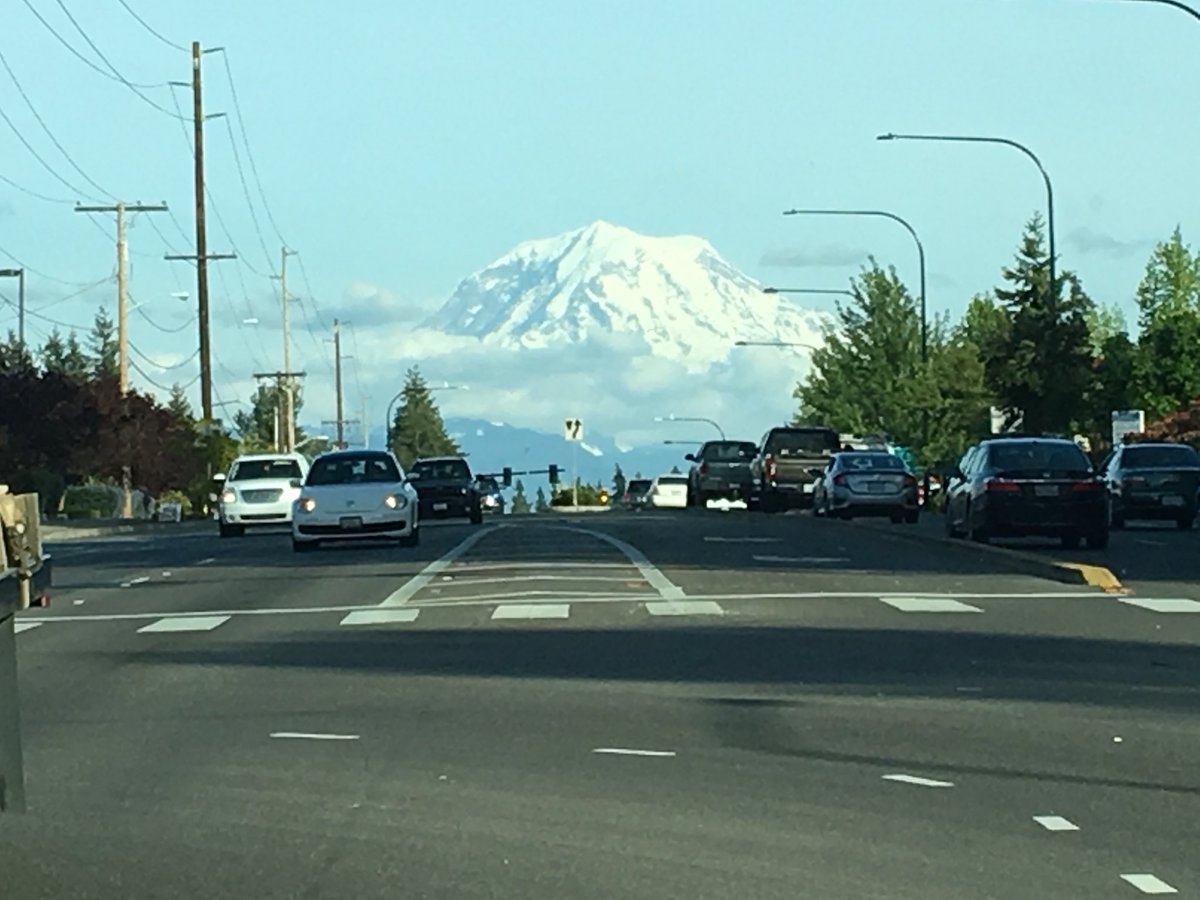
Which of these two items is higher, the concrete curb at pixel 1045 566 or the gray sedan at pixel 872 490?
the gray sedan at pixel 872 490

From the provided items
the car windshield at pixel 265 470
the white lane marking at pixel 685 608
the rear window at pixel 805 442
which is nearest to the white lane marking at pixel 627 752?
the white lane marking at pixel 685 608

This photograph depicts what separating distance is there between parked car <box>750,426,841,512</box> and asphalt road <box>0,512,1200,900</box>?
3385 centimetres

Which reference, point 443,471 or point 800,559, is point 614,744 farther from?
point 443,471

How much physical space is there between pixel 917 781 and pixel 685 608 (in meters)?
12.4

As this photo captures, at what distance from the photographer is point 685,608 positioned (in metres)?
24.2

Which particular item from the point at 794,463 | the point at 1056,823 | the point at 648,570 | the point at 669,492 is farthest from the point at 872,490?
the point at 669,492

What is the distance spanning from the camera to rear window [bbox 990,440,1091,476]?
36.4 meters

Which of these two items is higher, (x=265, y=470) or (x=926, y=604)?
(x=265, y=470)

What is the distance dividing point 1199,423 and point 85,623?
66760 mm

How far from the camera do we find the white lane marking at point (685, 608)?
2355cm

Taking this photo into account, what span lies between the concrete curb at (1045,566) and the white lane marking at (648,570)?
4083 mm

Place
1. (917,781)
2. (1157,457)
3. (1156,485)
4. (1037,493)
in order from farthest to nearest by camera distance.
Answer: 1. (1157,457)
2. (1156,485)
3. (1037,493)
4. (917,781)

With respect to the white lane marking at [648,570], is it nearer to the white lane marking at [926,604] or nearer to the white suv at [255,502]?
the white lane marking at [926,604]

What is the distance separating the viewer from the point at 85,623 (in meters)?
24.3
